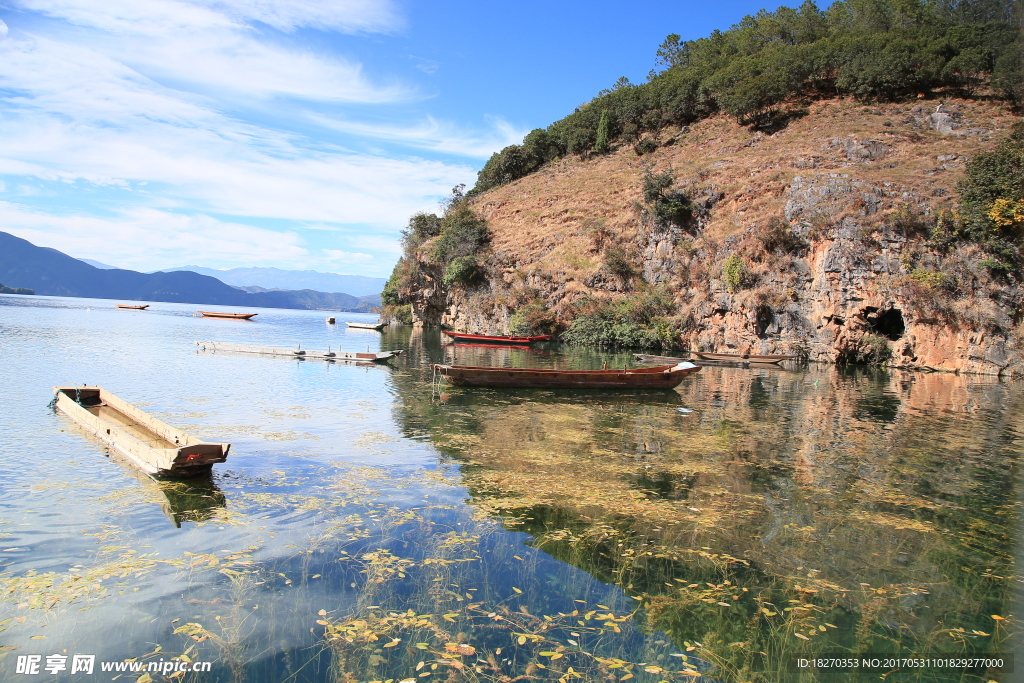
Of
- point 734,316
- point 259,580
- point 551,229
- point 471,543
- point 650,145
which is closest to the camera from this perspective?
point 259,580

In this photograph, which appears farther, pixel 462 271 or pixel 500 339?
pixel 462 271

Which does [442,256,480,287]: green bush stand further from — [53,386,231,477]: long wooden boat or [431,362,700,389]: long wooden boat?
[53,386,231,477]: long wooden boat

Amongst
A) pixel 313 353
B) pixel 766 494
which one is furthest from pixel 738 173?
pixel 766 494

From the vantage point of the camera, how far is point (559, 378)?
24141 millimetres

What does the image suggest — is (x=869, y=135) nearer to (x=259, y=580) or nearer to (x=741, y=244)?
(x=741, y=244)

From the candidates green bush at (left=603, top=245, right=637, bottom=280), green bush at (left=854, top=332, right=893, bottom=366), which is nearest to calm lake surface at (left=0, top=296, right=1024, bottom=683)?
green bush at (left=854, top=332, right=893, bottom=366)

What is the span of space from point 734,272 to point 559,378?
24197mm

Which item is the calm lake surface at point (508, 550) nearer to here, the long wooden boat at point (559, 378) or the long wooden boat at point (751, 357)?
the long wooden boat at point (559, 378)

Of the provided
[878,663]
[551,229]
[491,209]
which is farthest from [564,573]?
[491,209]

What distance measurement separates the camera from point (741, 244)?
1731 inches

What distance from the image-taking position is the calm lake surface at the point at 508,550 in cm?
580

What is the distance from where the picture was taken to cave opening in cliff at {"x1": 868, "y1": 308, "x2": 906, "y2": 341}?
38.6 m

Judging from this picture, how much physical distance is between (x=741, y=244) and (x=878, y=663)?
4185cm

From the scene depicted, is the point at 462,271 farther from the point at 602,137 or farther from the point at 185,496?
the point at 185,496
